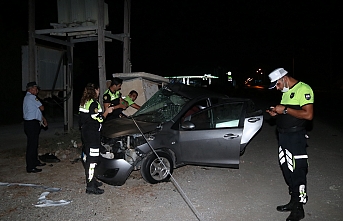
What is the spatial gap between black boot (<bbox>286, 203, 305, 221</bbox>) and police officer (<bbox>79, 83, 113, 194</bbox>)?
3064 millimetres

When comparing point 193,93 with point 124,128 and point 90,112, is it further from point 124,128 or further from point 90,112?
point 90,112

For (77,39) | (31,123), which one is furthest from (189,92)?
(77,39)

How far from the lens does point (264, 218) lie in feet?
15.8

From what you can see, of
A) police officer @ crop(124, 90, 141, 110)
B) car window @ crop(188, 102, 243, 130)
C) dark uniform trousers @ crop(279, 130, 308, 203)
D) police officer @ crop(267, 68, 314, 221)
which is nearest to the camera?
police officer @ crop(267, 68, 314, 221)

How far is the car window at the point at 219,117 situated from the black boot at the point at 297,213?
2.36 m

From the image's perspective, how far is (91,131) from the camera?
19.2 feet

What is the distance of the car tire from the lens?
6.18 metres

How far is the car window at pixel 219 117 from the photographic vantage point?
678 cm

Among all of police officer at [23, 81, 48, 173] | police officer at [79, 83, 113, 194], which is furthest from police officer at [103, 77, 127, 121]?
police officer at [79, 83, 113, 194]

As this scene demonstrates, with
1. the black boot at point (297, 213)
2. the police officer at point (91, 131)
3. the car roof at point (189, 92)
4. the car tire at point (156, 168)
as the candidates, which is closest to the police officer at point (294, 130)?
the black boot at point (297, 213)

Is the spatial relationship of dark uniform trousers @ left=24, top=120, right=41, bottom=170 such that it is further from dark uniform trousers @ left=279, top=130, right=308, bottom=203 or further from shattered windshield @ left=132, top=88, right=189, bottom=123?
dark uniform trousers @ left=279, top=130, right=308, bottom=203

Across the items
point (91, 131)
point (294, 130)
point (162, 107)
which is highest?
point (162, 107)

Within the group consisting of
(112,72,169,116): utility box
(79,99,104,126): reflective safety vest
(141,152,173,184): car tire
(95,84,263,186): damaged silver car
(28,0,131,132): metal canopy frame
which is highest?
(28,0,131,132): metal canopy frame

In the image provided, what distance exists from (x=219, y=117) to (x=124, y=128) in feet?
6.35
